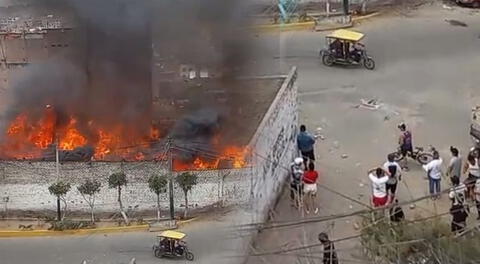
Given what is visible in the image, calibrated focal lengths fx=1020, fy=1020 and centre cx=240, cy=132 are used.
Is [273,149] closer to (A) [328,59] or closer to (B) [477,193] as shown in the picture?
(B) [477,193]

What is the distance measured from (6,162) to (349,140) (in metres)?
6.00

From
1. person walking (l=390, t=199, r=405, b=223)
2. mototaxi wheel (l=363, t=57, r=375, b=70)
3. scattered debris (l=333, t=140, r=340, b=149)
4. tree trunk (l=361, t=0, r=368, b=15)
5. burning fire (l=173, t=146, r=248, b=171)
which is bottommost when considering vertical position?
scattered debris (l=333, t=140, r=340, b=149)

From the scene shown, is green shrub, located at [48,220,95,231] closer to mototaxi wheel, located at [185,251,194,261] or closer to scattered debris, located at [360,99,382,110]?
mototaxi wheel, located at [185,251,194,261]

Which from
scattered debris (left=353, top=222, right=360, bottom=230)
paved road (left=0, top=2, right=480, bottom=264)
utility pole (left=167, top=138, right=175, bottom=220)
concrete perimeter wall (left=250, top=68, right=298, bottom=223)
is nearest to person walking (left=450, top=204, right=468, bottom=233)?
paved road (left=0, top=2, right=480, bottom=264)

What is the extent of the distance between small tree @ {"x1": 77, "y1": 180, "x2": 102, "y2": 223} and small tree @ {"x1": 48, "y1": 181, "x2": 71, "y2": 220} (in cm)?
22

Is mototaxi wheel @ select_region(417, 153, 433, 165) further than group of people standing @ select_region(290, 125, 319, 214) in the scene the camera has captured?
Yes

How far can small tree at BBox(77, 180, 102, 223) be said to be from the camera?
16188 millimetres

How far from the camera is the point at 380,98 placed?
19.9 metres

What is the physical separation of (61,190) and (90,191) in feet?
1.49

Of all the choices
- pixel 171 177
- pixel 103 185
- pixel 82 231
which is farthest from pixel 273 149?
pixel 82 231

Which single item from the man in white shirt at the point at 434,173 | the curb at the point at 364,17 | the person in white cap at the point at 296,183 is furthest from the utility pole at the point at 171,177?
the curb at the point at 364,17

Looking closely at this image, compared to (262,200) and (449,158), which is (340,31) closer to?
(449,158)

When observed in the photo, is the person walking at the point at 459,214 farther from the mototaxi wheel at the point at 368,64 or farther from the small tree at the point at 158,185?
the mototaxi wheel at the point at 368,64

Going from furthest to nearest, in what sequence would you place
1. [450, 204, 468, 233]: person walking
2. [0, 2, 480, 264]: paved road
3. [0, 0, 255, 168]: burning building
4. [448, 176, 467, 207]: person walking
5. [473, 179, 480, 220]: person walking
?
[0, 0, 255, 168]: burning building < [0, 2, 480, 264]: paved road < [473, 179, 480, 220]: person walking < [448, 176, 467, 207]: person walking < [450, 204, 468, 233]: person walking
